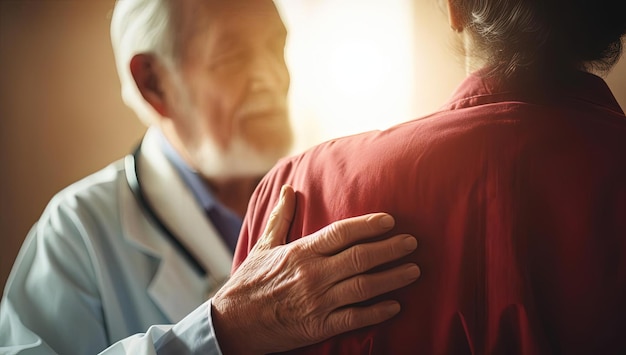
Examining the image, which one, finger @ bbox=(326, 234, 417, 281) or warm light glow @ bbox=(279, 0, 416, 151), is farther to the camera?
warm light glow @ bbox=(279, 0, 416, 151)

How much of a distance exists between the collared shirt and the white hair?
0.23ft

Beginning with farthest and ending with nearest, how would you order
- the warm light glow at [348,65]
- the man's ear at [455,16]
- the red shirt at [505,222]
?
1. the warm light glow at [348,65]
2. the man's ear at [455,16]
3. the red shirt at [505,222]

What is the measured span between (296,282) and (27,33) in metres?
0.72

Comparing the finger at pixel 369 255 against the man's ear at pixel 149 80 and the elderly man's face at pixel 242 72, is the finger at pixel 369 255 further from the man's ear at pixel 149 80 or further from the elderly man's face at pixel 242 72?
the man's ear at pixel 149 80

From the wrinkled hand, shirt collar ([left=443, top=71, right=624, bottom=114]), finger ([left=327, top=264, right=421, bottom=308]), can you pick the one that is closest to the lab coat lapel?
the wrinkled hand

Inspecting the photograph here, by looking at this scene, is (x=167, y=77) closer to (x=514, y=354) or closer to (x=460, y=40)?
(x=460, y=40)

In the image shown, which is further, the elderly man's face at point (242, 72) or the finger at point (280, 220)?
the elderly man's face at point (242, 72)

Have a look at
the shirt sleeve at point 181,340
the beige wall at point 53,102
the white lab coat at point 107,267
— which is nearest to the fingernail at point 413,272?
the shirt sleeve at point 181,340

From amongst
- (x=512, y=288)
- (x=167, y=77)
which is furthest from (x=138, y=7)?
(x=512, y=288)

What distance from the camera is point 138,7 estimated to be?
105 cm

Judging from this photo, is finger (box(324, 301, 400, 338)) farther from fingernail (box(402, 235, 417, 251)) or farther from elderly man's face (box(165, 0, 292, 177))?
elderly man's face (box(165, 0, 292, 177))

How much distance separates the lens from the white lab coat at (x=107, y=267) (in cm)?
96

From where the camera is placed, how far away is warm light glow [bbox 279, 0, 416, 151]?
91 cm

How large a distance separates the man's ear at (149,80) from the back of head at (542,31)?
0.58 m
